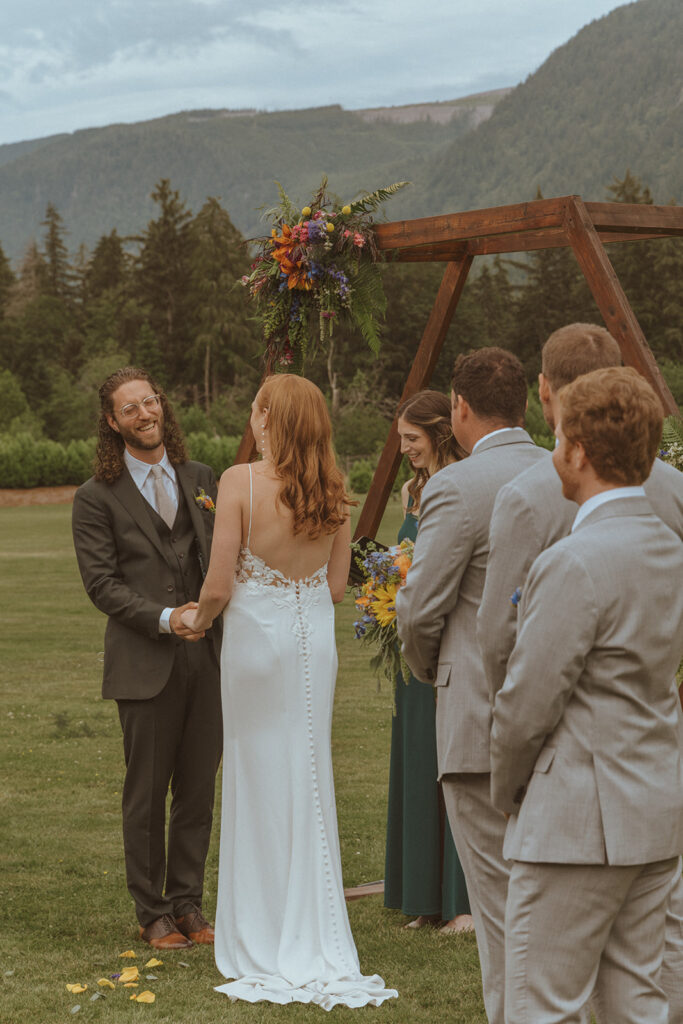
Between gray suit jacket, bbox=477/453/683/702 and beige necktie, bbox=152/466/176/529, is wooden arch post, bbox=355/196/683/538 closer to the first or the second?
beige necktie, bbox=152/466/176/529

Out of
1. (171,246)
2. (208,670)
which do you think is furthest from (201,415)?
(208,670)

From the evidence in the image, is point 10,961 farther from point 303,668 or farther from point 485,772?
point 485,772

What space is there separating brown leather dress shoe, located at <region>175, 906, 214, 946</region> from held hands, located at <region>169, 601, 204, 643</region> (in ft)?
4.01

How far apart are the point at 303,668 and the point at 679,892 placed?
1.66 metres

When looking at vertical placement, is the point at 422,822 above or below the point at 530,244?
below

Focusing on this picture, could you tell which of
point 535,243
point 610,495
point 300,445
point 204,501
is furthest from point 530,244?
point 610,495

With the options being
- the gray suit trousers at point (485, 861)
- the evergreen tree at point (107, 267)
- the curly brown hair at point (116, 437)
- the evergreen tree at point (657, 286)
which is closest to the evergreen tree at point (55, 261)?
the evergreen tree at point (107, 267)

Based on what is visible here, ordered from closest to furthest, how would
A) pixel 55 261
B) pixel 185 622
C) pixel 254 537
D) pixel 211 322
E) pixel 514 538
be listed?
pixel 514 538, pixel 254 537, pixel 185 622, pixel 211 322, pixel 55 261

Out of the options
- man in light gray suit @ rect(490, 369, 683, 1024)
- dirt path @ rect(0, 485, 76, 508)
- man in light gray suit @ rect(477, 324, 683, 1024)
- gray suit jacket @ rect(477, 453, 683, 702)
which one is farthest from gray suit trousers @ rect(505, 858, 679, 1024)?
dirt path @ rect(0, 485, 76, 508)

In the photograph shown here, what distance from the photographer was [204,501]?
5.30 m

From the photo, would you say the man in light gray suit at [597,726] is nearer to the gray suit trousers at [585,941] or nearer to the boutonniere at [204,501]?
the gray suit trousers at [585,941]

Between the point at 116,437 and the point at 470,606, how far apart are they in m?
2.24

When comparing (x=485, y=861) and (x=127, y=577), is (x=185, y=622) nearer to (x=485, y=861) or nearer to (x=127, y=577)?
(x=127, y=577)

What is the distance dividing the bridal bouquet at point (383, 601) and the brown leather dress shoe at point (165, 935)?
1379 millimetres
